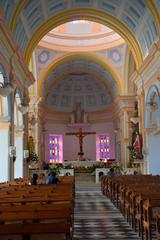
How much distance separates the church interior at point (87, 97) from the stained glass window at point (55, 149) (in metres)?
0.10

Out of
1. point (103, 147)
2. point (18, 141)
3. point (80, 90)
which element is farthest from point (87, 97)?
point (18, 141)

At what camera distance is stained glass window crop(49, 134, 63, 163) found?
33.9 metres

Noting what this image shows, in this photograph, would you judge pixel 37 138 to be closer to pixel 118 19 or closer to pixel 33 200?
pixel 118 19

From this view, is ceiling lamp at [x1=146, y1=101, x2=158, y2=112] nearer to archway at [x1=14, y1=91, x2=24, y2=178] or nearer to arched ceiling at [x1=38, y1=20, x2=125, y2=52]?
archway at [x1=14, y1=91, x2=24, y2=178]

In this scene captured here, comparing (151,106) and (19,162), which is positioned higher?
(151,106)

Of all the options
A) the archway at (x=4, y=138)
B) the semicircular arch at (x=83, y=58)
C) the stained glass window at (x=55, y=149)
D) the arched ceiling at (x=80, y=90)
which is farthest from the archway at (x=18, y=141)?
the stained glass window at (x=55, y=149)

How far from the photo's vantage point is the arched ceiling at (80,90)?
103ft

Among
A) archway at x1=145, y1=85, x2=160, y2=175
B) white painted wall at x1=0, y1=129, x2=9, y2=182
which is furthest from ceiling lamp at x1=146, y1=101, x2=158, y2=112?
white painted wall at x1=0, y1=129, x2=9, y2=182

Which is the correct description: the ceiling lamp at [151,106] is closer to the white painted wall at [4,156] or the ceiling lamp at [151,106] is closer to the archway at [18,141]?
the archway at [18,141]

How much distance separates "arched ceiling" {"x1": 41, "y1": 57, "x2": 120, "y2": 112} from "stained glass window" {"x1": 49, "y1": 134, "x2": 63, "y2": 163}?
2.82 metres

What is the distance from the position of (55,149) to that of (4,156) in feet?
64.4

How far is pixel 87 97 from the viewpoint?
34875mm

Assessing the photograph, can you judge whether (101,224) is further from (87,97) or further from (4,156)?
(87,97)

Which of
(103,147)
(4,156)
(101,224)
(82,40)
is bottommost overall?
(101,224)
